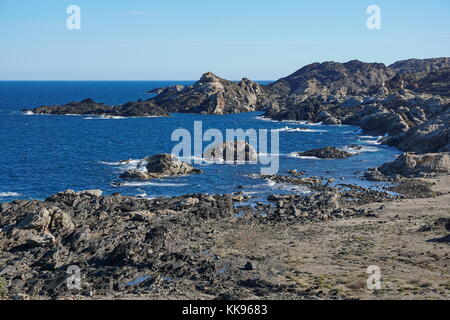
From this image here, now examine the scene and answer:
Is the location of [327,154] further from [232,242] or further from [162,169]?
[232,242]

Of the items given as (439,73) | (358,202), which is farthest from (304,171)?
(439,73)

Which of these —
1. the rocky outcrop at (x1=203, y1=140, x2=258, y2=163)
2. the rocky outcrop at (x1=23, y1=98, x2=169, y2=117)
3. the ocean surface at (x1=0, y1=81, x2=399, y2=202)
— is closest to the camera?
the ocean surface at (x1=0, y1=81, x2=399, y2=202)

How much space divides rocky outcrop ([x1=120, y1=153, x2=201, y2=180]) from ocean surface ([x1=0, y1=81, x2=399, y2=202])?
2.21 metres

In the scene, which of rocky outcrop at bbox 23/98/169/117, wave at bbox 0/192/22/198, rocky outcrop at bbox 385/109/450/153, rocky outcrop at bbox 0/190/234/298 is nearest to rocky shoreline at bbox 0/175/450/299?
rocky outcrop at bbox 0/190/234/298

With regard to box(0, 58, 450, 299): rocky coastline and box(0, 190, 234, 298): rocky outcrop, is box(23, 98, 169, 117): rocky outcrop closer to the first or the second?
box(0, 58, 450, 299): rocky coastline

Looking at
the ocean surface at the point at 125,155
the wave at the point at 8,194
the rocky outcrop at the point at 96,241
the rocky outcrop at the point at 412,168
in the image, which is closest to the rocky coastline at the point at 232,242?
the rocky outcrop at the point at 96,241

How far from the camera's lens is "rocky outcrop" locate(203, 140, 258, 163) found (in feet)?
280

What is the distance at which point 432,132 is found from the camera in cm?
9100

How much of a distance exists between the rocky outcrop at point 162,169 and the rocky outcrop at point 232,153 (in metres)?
11.2

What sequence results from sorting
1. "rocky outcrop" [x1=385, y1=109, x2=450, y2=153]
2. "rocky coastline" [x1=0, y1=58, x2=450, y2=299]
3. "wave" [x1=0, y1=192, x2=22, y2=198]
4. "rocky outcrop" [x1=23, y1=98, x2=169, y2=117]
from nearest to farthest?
1. "rocky coastline" [x1=0, y1=58, x2=450, y2=299]
2. "wave" [x1=0, y1=192, x2=22, y2=198]
3. "rocky outcrop" [x1=385, y1=109, x2=450, y2=153]
4. "rocky outcrop" [x1=23, y1=98, x2=169, y2=117]

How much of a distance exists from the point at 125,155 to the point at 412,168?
167 feet

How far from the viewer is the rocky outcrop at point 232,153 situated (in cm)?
8544

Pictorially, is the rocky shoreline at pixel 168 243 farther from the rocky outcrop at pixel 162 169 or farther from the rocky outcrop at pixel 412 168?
the rocky outcrop at pixel 162 169
